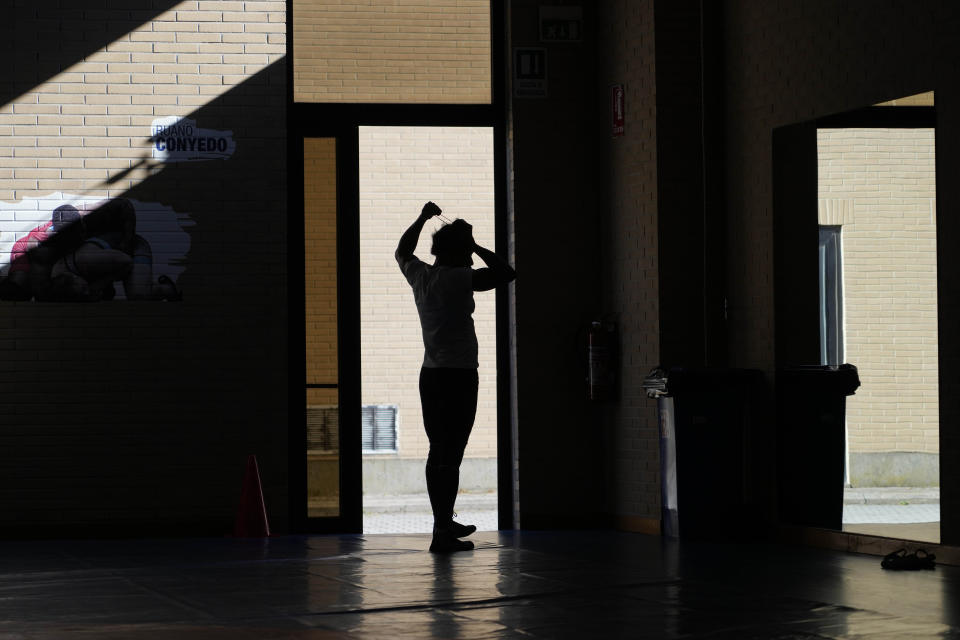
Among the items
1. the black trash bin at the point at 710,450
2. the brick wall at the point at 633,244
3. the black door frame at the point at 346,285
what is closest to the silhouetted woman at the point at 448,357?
the black trash bin at the point at 710,450

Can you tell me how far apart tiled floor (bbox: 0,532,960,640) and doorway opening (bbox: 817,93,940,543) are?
0.44m

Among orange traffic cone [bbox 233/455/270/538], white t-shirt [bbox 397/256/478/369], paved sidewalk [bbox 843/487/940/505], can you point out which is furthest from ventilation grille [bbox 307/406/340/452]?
paved sidewalk [bbox 843/487/940/505]

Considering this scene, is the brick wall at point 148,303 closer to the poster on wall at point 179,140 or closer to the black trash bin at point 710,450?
the poster on wall at point 179,140

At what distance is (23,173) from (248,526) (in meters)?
2.97

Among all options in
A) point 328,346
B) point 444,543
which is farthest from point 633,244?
point 444,543

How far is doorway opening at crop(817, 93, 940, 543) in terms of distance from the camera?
23.0ft

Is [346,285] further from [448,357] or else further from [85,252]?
[448,357]

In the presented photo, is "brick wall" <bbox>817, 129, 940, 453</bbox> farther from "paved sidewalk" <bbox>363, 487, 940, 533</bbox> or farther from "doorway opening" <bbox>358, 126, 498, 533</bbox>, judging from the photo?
"doorway opening" <bbox>358, 126, 498, 533</bbox>

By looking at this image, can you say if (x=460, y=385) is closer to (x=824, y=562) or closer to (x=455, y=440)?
(x=455, y=440)

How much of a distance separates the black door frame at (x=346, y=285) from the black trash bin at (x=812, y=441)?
2.19 m

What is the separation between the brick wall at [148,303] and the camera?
8992 millimetres

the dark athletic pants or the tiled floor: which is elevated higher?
the dark athletic pants

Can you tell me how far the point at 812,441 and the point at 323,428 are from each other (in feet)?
11.4

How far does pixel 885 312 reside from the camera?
7.30 metres
